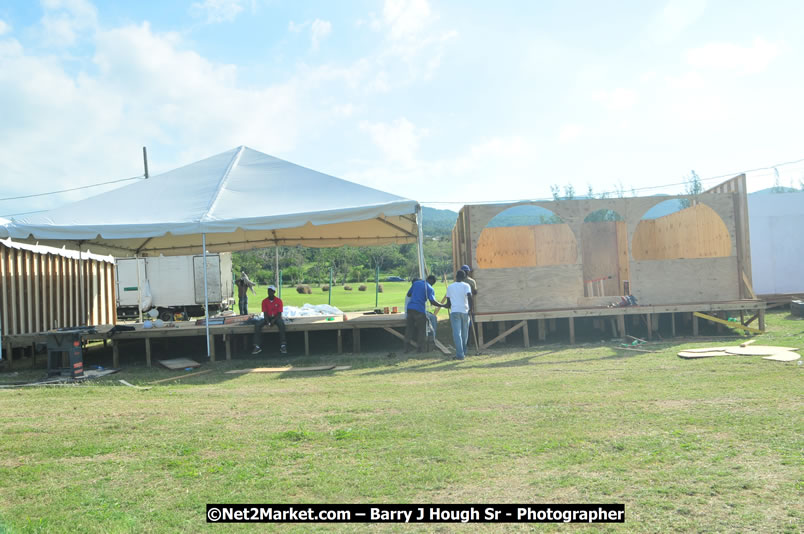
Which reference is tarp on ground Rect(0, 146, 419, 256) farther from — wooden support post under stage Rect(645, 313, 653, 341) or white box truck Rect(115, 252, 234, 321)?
white box truck Rect(115, 252, 234, 321)

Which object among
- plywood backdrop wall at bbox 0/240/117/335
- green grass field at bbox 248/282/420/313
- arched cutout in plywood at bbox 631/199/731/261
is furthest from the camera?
green grass field at bbox 248/282/420/313

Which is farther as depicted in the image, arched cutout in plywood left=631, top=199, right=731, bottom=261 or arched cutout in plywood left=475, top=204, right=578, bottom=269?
arched cutout in plywood left=475, top=204, right=578, bottom=269

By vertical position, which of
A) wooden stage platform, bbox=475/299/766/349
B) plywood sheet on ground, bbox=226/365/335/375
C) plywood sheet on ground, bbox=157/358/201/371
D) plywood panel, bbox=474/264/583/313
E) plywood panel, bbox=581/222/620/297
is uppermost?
plywood panel, bbox=581/222/620/297

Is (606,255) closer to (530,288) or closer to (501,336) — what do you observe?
(530,288)

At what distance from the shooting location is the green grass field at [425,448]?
3551mm

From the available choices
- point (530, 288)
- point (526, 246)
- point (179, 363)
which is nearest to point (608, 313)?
point (530, 288)

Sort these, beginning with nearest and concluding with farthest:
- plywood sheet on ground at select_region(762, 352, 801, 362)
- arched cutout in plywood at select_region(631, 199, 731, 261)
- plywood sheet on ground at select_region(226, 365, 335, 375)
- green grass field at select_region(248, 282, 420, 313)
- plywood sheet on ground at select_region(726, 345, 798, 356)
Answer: plywood sheet on ground at select_region(762, 352, 801, 362) < plywood sheet on ground at select_region(726, 345, 798, 356) < plywood sheet on ground at select_region(226, 365, 335, 375) < arched cutout in plywood at select_region(631, 199, 731, 261) < green grass field at select_region(248, 282, 420, 313)

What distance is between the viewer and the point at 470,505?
3.59m

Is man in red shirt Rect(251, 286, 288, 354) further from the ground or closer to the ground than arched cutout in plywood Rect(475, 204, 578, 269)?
closer to the ground

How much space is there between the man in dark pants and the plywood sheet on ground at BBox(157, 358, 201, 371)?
407 cm

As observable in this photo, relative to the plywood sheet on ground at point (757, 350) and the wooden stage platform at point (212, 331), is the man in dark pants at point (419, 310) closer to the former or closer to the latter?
the wooden stage platform at point (212, 331)

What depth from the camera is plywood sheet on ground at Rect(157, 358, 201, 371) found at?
10.6 meters

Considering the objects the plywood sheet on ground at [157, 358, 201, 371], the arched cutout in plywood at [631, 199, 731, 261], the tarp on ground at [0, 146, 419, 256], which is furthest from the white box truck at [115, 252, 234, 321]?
the arched cutout in plywood at [631, 199, 731, 261]

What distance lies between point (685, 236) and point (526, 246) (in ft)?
12.9
